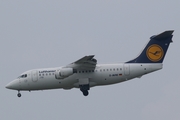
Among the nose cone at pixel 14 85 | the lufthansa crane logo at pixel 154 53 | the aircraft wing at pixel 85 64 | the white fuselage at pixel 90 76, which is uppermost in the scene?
the lufthansa crane logo at pixel 154 53

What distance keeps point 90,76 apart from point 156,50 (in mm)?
5517

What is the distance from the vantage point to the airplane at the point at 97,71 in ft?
268

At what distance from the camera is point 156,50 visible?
82.6 m

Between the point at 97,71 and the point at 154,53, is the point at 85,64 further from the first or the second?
the point at 154,53

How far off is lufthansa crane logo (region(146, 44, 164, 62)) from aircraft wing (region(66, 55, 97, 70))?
436 centimetres

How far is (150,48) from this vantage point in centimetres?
8281

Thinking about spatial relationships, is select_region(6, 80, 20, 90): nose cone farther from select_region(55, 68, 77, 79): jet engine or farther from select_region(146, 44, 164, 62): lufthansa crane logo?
select_region(146, 44, 164, 62): lufthansa crane logo

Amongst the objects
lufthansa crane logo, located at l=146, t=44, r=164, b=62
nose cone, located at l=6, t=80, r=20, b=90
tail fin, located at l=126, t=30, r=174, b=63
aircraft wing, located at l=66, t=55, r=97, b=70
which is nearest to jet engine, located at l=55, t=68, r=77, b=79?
aircraft wing, located at l=66, t=55, r=97, b=70

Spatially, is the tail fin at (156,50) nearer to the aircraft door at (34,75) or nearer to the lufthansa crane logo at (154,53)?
the lufthansa crane logo at (154,53)

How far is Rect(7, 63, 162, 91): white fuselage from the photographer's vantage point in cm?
8188

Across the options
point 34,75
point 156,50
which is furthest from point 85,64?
point 156,50

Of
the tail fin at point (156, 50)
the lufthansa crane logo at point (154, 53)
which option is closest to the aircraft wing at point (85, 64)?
the tail fin at point (156, 50)

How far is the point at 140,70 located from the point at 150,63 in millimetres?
1003

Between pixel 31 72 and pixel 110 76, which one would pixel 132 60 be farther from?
pixel 31 72
